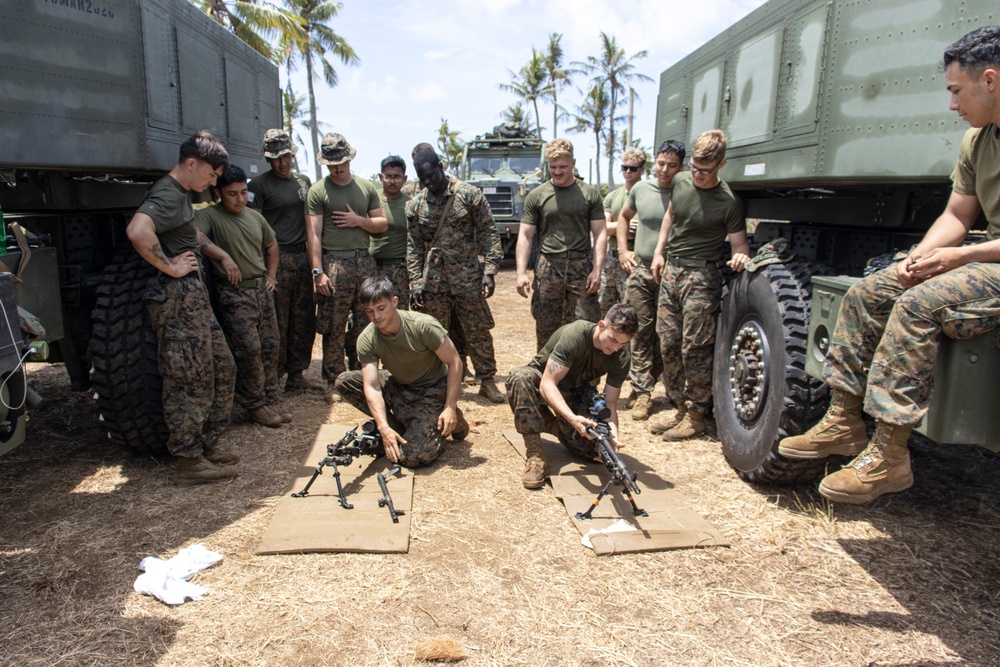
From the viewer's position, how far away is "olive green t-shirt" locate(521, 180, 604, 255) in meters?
5.21

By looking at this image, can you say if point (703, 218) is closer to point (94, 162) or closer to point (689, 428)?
point (689, 428)

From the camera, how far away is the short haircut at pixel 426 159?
5191mm

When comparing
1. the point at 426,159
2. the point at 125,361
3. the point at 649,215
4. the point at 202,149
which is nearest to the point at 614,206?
the point at 649,215

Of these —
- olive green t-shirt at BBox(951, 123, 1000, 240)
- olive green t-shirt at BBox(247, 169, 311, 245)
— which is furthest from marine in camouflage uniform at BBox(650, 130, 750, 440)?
olive green t-shirt at BBox(247, 169, 311, 245)

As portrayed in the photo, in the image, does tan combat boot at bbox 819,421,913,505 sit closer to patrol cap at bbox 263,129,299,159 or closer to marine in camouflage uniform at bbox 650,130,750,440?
marine in camouflage uniform at bbox 650,130,750,440

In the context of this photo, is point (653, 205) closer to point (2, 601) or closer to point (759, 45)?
point (759, 45)

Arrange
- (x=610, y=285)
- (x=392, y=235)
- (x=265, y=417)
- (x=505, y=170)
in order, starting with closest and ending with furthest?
1. (x=265, y=417)
2. (x=392, y=235)
3. (x=610, y=285)
4. (x=505, y=170)

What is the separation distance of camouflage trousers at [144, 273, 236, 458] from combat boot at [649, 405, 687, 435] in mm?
2741

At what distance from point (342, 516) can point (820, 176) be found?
2.71 m

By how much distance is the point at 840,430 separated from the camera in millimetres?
2541

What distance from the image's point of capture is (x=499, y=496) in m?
3.83

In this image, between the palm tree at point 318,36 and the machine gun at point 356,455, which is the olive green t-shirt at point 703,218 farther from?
the palm tree at point 318,36

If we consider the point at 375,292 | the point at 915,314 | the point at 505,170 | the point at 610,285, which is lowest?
the point at 610,285

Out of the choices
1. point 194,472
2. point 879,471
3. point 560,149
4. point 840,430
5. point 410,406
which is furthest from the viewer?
point 560,149
